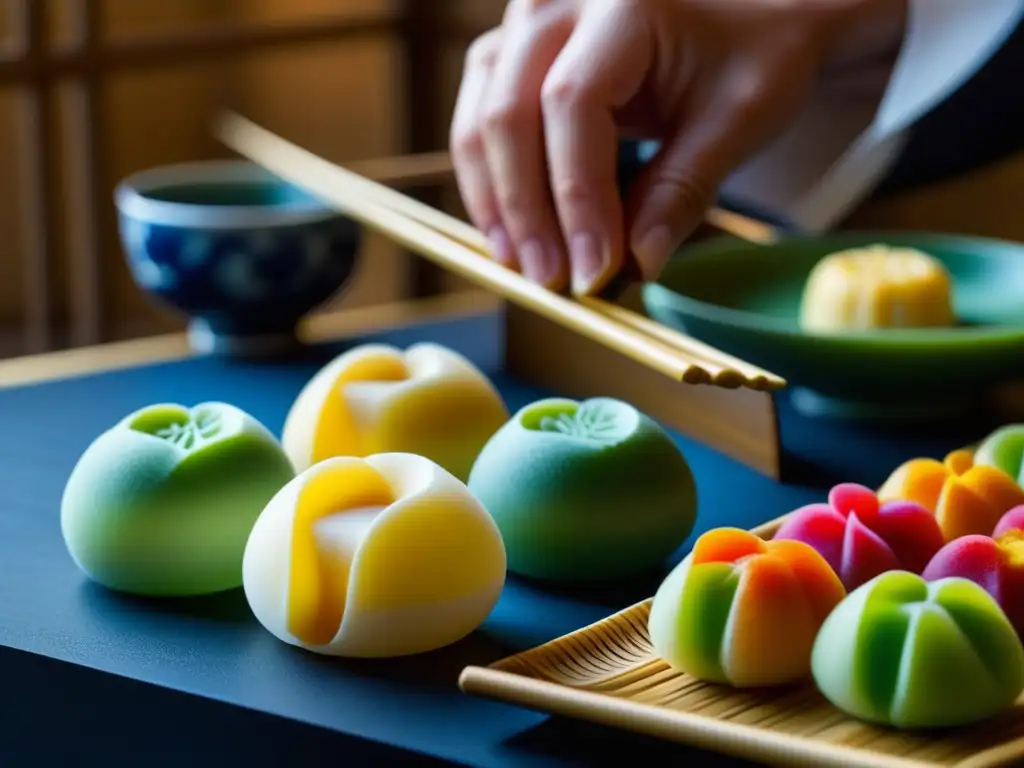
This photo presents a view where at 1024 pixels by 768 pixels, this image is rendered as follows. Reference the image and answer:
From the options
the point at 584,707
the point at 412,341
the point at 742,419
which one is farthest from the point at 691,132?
the point at 584,707

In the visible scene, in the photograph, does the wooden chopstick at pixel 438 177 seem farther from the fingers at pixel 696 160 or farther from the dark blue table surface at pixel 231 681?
the dark blue table surface at pixel 231 681

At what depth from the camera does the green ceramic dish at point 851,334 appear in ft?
3.30

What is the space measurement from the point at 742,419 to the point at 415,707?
1.37 feet

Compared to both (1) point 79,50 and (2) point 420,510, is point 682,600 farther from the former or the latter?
(1) point 79,50

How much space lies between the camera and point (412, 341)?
1.31 meters

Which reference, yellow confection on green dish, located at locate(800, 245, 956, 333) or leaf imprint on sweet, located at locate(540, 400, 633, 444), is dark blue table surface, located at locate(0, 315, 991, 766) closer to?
leaf imprint on sweet, located at locate(540, 400, 633, 444)

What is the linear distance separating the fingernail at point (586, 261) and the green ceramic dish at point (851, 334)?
0.29 ft

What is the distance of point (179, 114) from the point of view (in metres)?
2.96

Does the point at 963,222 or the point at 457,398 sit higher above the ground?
the point at 457,398

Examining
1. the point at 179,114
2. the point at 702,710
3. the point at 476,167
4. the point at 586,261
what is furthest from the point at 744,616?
the point at 179,114

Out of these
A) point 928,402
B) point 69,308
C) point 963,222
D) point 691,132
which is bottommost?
point 69,308

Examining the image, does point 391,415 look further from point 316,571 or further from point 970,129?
point 970,129

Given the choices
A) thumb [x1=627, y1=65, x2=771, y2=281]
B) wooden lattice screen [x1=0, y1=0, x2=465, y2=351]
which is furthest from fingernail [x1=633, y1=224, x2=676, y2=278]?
wooden lattice screen [x1=0, y1=0, x2=465, y2=351]

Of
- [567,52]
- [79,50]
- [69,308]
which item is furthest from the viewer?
[69,308]
